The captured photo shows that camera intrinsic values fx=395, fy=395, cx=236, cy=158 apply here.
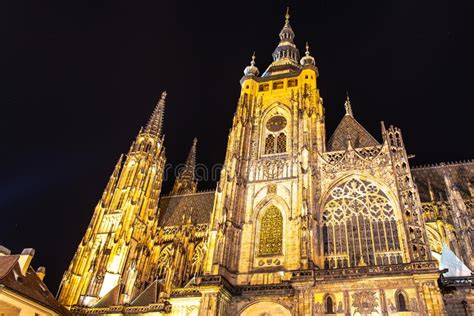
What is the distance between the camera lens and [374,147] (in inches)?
1185

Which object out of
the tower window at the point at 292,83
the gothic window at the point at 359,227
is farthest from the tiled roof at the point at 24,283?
the tower window at the point at 292,83

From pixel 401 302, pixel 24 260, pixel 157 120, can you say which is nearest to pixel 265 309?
pixel 401 302

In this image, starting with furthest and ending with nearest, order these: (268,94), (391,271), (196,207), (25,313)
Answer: (196,207), (268,94), (25,313), (391,271)

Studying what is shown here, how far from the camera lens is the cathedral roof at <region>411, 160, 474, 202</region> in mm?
32594

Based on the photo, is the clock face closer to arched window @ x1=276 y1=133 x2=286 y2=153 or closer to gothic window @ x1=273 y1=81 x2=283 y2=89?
arched window @ x1=276 y1=133 x2=286 y2=153

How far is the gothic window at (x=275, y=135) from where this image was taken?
111 ft

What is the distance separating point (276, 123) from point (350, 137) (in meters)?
6.68

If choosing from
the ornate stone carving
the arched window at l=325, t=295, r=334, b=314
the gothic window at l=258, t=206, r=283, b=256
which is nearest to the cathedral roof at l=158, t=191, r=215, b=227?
the gothic window at l=258, t=206, r=283, b=256

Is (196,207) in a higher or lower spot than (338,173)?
higher

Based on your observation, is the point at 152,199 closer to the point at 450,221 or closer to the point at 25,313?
the point at 25,313

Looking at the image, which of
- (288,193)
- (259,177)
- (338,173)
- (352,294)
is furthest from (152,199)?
(352,294)

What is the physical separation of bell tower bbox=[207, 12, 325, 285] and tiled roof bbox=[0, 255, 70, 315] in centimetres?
1110

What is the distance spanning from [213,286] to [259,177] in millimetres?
10330

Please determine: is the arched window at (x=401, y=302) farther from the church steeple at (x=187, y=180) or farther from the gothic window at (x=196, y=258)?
the church steeple at (x=187, y=180)
